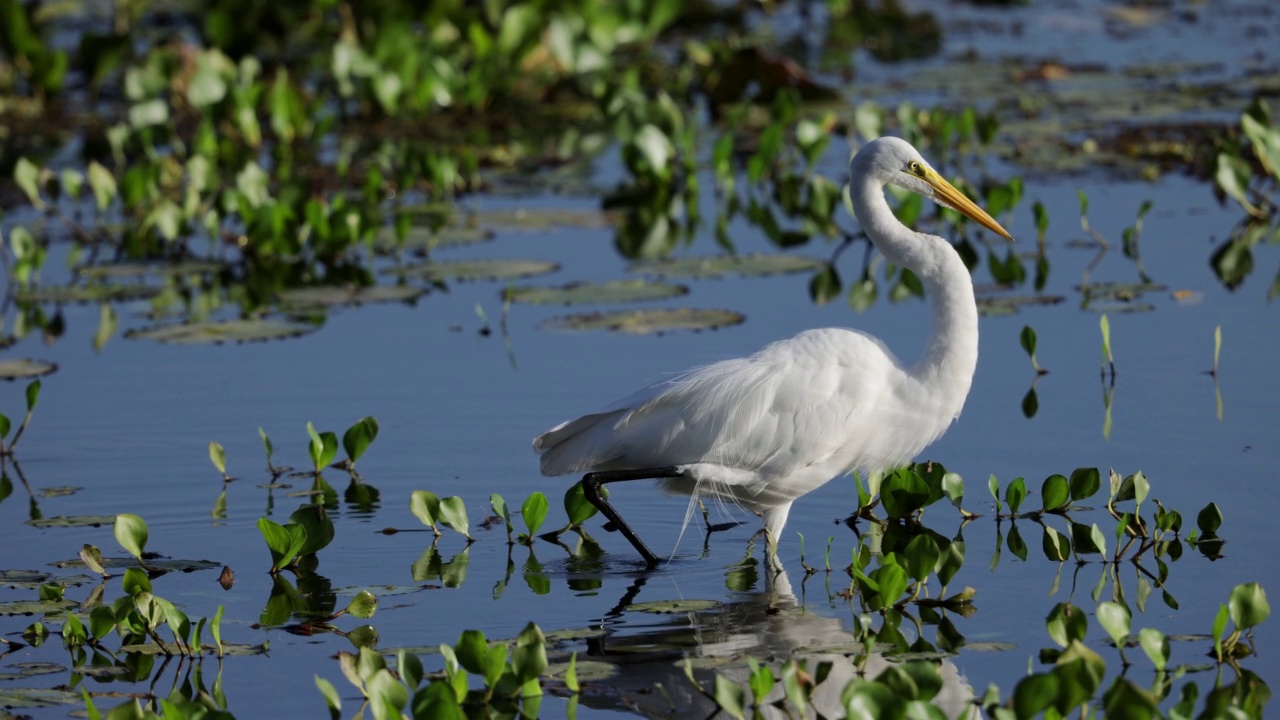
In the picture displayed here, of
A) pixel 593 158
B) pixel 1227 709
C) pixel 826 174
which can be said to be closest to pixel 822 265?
pixel 826 174

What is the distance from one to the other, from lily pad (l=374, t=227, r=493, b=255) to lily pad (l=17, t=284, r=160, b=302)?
1.32 metres

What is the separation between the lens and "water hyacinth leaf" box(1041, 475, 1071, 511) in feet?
18.2

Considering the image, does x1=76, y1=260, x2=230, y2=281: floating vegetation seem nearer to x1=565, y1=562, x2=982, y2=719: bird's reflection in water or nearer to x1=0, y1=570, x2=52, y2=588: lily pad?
x1=0, y1=570, x2=52, y2=588: lily pad

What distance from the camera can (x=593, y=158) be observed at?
41.2ft

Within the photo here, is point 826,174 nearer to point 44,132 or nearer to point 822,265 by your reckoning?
point 822,265

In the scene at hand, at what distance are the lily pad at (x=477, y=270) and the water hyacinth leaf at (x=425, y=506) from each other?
336 cm

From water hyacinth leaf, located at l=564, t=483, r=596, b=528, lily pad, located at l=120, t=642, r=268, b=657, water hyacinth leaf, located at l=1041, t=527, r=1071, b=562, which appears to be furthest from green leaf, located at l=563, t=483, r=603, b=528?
water hyacinth leaf, located at l=1041, t=527, r=1071, b=562

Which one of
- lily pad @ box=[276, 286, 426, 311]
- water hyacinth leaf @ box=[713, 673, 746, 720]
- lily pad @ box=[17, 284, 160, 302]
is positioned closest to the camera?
water hyacinth leaf @ box=[713, 673, 746, 720]

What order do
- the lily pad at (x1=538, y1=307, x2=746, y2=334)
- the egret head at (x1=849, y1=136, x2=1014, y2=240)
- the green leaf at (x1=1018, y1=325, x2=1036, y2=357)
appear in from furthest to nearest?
the lily pad at (x1=538, y1=307, x2=746, y2=334), the green leaf at (x1=1018, y1=325, x2=1036, y2=357), the egret head at (x1=849, y1=136, x2=1014, y2=240)

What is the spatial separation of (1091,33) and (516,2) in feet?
18.7

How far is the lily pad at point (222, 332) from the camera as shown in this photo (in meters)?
8.12

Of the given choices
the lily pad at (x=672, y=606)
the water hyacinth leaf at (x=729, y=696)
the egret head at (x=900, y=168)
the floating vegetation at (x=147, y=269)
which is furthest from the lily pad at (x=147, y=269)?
the water hyacinth leaf at (x=729, y=696)

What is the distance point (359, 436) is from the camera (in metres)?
6.19

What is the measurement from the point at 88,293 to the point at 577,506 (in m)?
4.35
